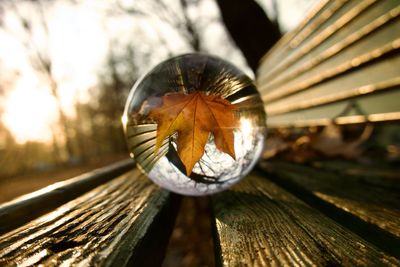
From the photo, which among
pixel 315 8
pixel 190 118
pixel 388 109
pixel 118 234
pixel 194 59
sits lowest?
pixel 118 234

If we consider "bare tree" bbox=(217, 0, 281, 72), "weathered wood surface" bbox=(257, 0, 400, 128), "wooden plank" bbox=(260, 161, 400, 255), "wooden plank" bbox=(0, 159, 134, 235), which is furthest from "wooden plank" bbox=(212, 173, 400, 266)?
"bare tree" bbox=(217, 0, 281, 72)

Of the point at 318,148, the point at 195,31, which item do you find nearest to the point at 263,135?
the point at 318,148

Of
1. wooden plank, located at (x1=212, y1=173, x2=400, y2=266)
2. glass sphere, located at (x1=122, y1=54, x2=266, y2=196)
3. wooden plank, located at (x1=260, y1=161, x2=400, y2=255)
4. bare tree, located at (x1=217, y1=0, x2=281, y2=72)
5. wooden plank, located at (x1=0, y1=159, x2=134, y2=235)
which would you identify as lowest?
wooden plank, located at (x1=260, y1=161, x2=400, y2=255)

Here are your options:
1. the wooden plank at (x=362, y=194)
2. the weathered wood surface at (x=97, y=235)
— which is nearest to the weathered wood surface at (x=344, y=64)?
the wooden plank at (x=362, y=194)

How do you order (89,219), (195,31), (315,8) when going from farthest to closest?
(195,31), (315,8), (89,219)

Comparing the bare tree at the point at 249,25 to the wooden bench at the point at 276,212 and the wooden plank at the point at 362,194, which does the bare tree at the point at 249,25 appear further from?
the wooden plank at the point at 362,194

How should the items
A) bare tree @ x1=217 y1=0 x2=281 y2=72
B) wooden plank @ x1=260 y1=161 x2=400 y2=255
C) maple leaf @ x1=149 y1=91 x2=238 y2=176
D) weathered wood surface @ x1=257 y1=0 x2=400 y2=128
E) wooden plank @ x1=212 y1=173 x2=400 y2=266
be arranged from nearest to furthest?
wooden plank @ x1=212 y1=173 x2=400 y2=266 → wooden plank @ x1=260 y1=161 x2=400 y2=255 → maple leaf @ x1=149 y1=91 x2=238 y2=176 → weathered wood surface @ x1=257 y1=0 x2=400 y2=128 → bare tree @ x1=217 y1=0 x2=281 y2=72

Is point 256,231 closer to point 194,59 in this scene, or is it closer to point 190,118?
point 190,118

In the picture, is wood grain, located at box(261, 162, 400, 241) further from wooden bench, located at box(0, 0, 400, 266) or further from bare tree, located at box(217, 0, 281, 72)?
bare tree, located at box(217, 0, 281, 72)

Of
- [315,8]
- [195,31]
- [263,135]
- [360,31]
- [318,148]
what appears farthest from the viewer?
[195,31]
